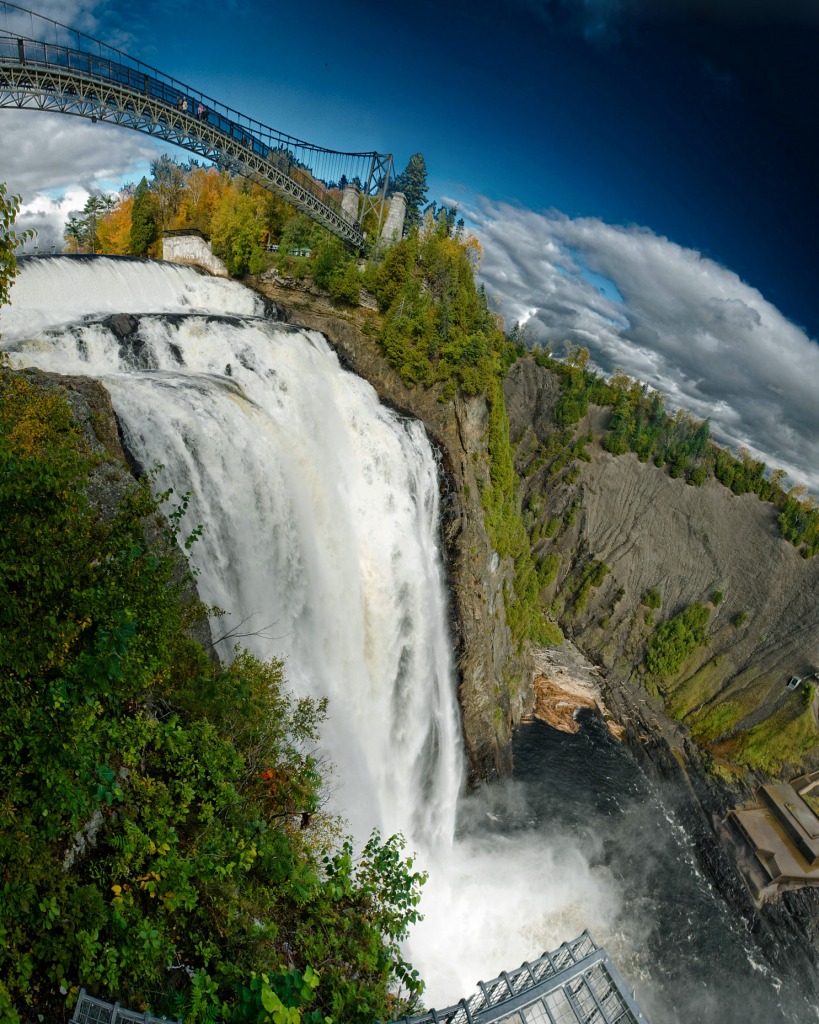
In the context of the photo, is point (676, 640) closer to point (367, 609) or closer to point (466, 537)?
point (466, 537)

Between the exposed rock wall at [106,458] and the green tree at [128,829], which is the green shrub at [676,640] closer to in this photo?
the exposed rock wall at [106,458]

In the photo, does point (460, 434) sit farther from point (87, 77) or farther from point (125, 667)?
point (125, 667)

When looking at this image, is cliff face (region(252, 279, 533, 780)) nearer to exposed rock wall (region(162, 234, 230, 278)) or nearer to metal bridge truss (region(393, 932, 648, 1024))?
exposed rock wall (region(162, 234, 230, 278))

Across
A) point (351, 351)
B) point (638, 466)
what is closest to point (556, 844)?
point (351, 351)

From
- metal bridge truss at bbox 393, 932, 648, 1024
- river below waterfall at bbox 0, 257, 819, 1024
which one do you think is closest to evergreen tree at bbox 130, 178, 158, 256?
river below waterfall at bbox 0, 257, 819, 1024

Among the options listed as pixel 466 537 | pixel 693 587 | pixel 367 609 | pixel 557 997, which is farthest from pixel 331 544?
pixel 693 587

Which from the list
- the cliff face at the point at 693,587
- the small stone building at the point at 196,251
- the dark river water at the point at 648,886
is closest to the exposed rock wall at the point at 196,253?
the small stone building at the point at 196,251
